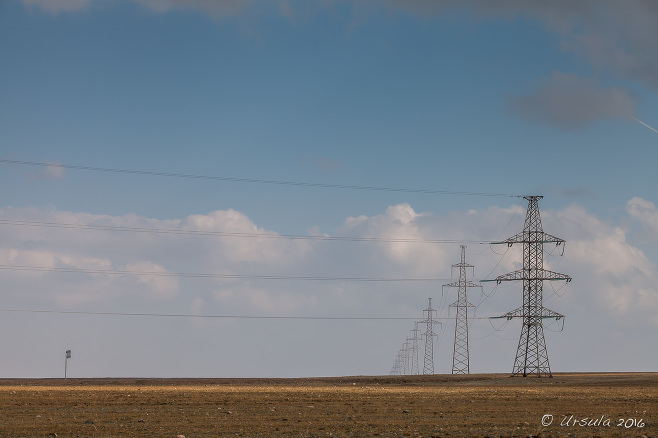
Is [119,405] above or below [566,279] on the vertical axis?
below

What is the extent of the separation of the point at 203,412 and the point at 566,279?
214ft

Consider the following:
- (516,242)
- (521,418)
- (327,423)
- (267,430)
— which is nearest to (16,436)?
(267,430)

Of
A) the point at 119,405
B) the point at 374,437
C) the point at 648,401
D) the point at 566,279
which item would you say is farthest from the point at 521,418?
the point at 566,279

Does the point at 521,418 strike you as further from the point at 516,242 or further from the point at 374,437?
the point at 516,242

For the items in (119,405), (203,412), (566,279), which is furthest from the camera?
(566,279)

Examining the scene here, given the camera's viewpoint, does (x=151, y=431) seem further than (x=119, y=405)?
No

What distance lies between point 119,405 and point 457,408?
19510 mm

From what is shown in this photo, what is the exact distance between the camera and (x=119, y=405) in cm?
4572

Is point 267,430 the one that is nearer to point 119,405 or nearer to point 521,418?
point 521,418

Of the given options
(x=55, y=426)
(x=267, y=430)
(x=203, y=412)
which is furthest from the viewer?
(x=203, y=412)

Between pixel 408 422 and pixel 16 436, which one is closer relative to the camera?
pixel 16 436

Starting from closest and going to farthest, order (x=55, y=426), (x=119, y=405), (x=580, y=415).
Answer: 1. (x=55, y=426)
2. (x=580, y=415)
3. (x=119, y=405)

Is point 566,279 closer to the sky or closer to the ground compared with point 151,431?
closer to the sky

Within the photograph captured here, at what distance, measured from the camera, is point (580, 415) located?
120ft
